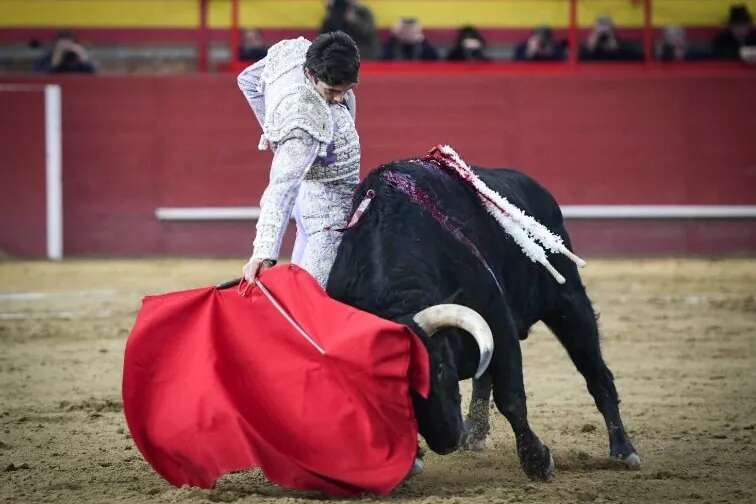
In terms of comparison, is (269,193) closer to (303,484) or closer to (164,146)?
(303,484)

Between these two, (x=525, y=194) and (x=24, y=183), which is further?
(x=24, y=183)

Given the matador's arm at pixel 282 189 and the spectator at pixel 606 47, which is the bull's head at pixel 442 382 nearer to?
the matador's arm at pixel 282 189

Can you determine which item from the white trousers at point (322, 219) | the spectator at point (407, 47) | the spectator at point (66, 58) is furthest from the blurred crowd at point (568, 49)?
the white trousers at point (322, 219)

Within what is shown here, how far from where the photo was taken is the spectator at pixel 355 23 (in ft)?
30.6

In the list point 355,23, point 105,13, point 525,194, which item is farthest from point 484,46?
point 525,194

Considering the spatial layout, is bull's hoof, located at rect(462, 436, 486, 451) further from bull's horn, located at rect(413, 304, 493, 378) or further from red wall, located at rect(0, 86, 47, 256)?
red wall, located at rect(0, 86, 47, 256)

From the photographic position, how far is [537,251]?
3.62 m

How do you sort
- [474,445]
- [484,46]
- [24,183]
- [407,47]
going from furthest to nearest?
1. [484,46]
2. [407,47]
3. [24,183]
4. [474,445]

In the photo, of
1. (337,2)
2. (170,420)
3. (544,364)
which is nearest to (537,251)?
(170,420)

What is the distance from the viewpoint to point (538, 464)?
3324 mm

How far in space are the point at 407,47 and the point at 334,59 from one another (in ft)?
21.9

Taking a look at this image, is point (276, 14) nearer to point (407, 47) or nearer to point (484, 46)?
point (407, 47)

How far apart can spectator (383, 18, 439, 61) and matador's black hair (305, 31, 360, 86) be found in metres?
6.57

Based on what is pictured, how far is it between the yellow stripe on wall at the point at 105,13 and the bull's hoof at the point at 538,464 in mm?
7302
